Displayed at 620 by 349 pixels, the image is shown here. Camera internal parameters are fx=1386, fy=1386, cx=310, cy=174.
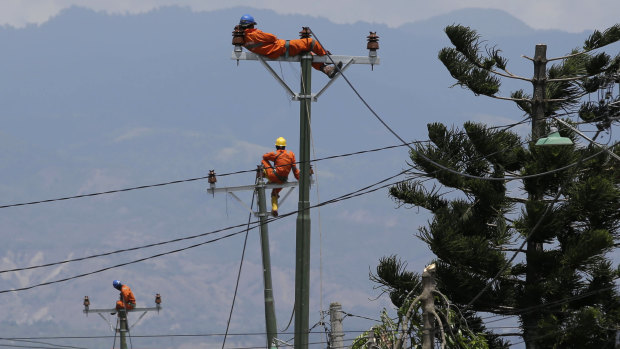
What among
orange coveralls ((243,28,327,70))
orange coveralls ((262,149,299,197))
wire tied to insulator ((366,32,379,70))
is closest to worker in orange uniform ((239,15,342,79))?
orange coveralls ((243,28,327,70))

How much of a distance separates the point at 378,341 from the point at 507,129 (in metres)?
8.00

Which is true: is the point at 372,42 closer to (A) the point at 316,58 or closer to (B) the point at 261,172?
(A) the point at 316,58

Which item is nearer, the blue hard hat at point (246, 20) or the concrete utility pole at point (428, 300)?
the concrete utility pole at point (428, 300)

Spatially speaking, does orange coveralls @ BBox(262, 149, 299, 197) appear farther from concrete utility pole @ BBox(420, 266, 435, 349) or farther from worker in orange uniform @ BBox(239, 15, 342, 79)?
concrete utility pole @ BBox(420, 266, 435, 349)

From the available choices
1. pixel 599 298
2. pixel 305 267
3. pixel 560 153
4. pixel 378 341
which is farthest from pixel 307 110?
pixel 599 298

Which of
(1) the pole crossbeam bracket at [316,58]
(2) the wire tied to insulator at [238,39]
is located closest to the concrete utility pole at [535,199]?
(1) the pole crossbeam bracket at [316,58]

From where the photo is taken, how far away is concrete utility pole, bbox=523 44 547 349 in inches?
1016

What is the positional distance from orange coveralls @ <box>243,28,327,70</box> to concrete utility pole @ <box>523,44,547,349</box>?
639 centimetres

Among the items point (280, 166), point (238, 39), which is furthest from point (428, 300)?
point (280, 166)

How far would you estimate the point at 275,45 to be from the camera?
21000mm

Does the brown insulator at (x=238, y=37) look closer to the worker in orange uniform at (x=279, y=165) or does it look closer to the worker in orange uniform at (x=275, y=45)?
the worker in orange uniform at (x=275, y=45)

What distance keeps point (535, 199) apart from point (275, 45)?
7653 mm

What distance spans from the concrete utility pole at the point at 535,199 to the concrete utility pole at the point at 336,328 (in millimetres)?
5318

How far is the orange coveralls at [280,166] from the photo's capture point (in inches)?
1017
